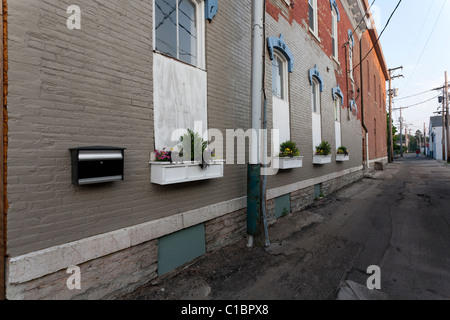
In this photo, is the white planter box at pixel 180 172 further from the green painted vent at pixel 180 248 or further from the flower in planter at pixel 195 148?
the green painted vent at pixel 180 248

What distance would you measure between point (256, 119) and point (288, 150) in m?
2.24

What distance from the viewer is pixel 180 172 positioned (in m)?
3.45

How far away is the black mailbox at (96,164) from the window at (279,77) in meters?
4.99

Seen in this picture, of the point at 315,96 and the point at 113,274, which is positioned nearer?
the point at 113,274

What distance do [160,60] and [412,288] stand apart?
481cm

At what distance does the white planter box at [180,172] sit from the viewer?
3206mm

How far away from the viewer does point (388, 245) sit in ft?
14.8

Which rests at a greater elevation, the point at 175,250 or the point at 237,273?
the point at 175,250

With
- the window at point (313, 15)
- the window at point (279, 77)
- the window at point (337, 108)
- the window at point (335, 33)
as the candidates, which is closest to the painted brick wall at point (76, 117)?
the window at point (279, 77)

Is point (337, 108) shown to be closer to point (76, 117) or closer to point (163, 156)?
point (163, 156)

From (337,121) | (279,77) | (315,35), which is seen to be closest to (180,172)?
(279,77)

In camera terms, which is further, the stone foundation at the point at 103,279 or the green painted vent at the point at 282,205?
the green painted vent at the point at 282,205

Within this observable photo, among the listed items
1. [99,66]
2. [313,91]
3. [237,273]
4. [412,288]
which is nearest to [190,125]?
[99,66]

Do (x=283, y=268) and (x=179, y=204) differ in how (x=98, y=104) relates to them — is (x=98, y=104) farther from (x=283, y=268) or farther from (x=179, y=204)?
(x=283, y=268)
